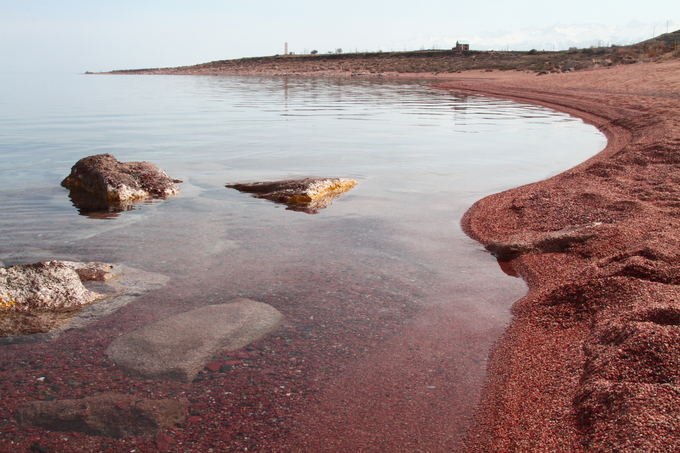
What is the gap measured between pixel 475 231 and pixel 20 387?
4717mm

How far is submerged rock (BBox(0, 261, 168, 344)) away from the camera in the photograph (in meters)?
4.12

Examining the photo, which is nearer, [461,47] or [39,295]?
[39,295]

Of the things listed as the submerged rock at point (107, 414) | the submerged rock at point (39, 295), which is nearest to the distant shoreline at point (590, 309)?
the submerged rock at point (107, 414)

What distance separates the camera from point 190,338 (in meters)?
3.94

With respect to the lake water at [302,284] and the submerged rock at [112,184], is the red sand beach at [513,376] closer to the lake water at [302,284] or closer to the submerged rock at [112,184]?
the lake water at [302,284]

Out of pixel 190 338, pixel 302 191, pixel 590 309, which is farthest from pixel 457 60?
pixel 190 338

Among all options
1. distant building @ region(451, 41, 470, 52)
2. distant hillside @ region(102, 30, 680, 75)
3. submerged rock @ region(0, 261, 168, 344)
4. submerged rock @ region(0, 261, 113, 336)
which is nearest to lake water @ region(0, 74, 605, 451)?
submerged rock @ region(0, 261, 168, 344)

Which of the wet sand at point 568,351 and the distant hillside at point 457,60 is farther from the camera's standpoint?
the distant hillside at point 457,60

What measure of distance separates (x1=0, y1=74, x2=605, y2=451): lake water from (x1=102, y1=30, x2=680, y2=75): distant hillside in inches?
1049

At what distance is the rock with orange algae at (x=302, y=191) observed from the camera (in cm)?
776

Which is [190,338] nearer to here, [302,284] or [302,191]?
[302,284]

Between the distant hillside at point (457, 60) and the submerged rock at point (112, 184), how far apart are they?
29.5 metres

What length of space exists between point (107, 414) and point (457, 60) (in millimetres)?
59861

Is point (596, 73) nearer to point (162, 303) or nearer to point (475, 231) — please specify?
point (475, 231)
